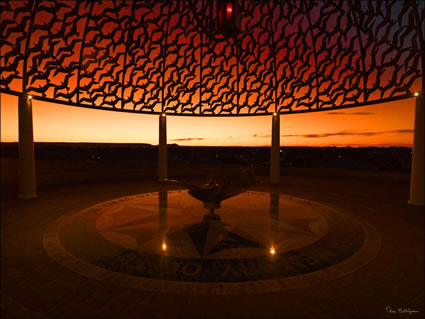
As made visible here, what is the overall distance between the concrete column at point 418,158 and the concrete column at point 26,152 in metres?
18.8

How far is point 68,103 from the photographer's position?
47.0 ft

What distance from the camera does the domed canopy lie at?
12328mm

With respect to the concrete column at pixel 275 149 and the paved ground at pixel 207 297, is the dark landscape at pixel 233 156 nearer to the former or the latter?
the concrete column at pixel 275 149

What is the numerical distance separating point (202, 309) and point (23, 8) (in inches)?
573

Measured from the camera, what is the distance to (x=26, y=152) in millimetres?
13391

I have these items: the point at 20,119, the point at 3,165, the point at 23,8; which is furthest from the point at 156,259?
the point at 3,165

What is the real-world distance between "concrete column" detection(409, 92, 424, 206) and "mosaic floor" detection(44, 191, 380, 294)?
4.97 m

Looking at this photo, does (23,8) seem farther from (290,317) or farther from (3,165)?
(290,317)

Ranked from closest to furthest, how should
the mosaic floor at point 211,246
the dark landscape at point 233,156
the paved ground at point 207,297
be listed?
1. the paved ground at point 207,297
2. the mosaic floor at point 211,246
3. the dark landscape at point 233,156

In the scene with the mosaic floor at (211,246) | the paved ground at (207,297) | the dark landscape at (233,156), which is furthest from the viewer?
the dark landscape at (233,156)

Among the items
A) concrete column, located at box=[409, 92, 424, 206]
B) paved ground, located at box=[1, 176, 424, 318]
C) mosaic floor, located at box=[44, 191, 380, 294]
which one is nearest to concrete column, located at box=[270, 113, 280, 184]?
mosaic floor, located at box=[44, 191, 380, 294]

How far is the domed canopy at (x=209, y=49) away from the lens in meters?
12.3
